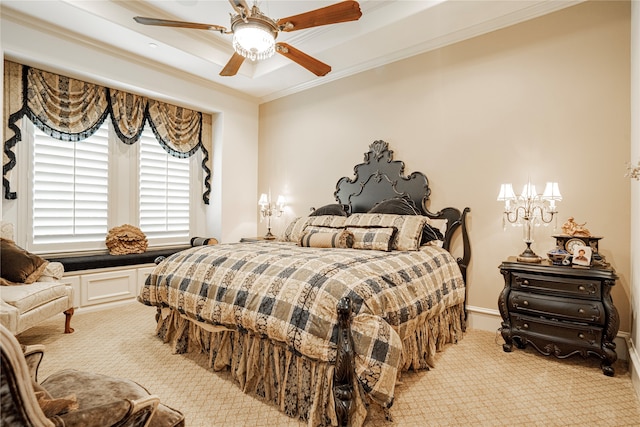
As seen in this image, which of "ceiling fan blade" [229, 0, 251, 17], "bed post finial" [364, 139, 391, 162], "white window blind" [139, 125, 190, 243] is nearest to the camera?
"ceiling fan blade" [229, 0, 251, 17]

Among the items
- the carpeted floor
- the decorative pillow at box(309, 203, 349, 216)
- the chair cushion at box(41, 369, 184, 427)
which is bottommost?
the carpeted floor

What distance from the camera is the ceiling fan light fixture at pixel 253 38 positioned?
88.7 inches

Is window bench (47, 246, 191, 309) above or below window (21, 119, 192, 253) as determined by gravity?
below

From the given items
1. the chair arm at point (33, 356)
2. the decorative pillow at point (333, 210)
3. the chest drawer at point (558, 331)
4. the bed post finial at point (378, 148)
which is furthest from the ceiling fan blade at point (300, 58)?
the chest drawer at point (558, 331)

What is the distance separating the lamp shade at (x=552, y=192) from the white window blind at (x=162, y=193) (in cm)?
441

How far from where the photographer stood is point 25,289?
103 inches

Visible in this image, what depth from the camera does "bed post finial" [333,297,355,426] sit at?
1559mm

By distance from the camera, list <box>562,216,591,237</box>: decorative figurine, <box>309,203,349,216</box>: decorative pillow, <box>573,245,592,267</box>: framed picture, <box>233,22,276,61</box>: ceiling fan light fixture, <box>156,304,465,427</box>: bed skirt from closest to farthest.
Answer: <box>156,304,465,427</box>: bed skirt → <box>233,22,276,61</box>: ceiling fan light fixture → <box>573,245,592,267</box>: framed picture → <box>562,216,591,237</box>: decorative figurine → <box>309,203,349,216</box>: decorative pillow

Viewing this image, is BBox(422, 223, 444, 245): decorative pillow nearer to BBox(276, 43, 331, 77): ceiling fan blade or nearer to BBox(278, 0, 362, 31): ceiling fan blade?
BBox(276, 43, 331, 77): ceiling fan blade

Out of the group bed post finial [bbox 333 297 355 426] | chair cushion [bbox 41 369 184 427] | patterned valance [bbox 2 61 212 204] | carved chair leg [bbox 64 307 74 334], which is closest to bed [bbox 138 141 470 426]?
bed post finial [bbox 333 297 355 426]

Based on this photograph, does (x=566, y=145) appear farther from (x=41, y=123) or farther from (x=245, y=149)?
(x=41, y=123)

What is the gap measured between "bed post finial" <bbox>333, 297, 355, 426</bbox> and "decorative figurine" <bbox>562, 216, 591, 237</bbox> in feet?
6.72

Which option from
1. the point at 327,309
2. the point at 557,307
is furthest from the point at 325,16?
the point at 557,307

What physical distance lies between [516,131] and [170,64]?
4.05m
